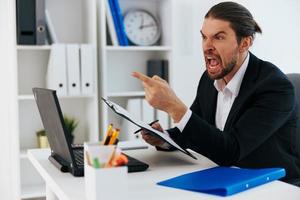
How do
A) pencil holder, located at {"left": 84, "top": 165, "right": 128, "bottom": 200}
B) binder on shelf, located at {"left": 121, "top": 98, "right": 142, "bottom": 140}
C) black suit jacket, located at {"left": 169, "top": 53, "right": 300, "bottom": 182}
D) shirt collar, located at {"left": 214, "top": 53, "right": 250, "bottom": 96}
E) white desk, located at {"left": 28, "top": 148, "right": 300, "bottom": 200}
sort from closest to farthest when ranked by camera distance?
pencil holder, located at {"left": 84, "top": 165, "right": 128, "bottom": 200}, white desk, located at {"left": 28, "top": 148, "right": 300, "bottom": 200}, black suit jacket, located at {"left": 169, "top": 53, "right": 300, "bottom": 182}, shirt collar, located at {"left": 214, "top": 53, "right": 250, "bottom": 96}, binder on shelf, located at {"left": 121, "top": 98, "right": 142, "bottom": 140}

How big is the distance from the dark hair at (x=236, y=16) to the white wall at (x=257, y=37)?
4.30ft

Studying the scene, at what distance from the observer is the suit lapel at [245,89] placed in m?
1.60

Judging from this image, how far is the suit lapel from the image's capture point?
1.60 meters

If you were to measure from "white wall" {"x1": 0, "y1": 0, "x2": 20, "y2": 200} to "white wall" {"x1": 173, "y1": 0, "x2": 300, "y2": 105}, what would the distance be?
1.11 m

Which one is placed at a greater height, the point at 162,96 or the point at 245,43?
the point at 245,43

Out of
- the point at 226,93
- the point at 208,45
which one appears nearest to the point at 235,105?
the point at 226,93

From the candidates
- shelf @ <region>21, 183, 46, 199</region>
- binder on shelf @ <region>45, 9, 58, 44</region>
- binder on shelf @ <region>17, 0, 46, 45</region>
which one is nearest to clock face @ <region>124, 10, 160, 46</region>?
binder on shelf @ <region>45, 9, 58, 44</region>

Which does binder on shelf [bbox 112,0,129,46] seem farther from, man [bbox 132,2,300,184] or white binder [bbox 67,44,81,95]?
man [bbox 132,2,300,184]

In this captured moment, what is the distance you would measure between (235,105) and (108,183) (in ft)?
2.68

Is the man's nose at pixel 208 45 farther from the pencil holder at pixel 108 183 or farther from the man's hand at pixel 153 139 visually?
the pencil holder at pixel 108 183

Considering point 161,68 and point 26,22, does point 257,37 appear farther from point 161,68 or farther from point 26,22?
point 26,22

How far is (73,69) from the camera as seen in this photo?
2795 millimetres

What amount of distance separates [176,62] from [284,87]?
1723 mm

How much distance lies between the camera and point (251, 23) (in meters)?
1.82
